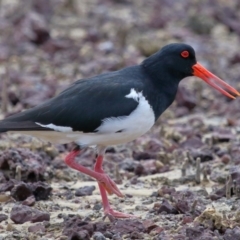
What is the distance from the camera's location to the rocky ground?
5.94 metres

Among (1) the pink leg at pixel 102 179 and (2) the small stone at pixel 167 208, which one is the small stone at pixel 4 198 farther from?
(2) the small stone at pixel 167 208

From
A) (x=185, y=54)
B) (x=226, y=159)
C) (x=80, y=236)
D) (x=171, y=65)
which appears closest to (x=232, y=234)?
(x=80, y=236)

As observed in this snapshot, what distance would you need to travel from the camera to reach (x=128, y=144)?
852 cm

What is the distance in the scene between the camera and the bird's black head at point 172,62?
22.5ft

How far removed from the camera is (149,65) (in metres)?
6.87

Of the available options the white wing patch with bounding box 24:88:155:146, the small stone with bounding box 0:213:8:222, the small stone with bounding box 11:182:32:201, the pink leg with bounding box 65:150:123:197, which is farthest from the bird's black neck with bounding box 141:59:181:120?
the small stone with bounding box 0:213:8:222

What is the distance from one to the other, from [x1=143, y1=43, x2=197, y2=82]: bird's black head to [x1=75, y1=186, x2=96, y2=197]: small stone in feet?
3.56

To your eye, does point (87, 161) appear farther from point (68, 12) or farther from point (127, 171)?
point (68, 12)

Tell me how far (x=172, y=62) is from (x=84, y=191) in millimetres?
1276

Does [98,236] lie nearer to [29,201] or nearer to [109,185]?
[109,185]

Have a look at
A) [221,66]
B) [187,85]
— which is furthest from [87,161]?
[221,66]

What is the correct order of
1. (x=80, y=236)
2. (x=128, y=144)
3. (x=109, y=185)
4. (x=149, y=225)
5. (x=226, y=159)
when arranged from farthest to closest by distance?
(x=128, y=144), (x=226, y=159), (x=109, y=185), (x=149, y=225), (x=80, y=236)

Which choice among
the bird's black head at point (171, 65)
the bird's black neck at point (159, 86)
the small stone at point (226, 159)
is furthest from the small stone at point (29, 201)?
the small stone at point (226, 159)

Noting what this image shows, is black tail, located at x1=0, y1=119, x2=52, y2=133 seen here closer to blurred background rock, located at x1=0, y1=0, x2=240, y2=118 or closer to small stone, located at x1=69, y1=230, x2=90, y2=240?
small stone, located at x1=69, y1=230, x2=90, y2=240
